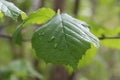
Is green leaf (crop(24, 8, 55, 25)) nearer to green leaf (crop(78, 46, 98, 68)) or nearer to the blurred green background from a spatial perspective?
the blurred green background

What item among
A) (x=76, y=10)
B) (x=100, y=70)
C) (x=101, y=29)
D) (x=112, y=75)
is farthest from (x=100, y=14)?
(x=101, y=29)

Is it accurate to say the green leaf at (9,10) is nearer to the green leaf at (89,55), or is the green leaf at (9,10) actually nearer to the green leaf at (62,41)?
the green leaf at (62,41)

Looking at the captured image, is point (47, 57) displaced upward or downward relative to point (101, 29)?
upward

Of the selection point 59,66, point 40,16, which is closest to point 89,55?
point 40,16

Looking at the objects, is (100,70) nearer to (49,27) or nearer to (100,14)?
(100,14)

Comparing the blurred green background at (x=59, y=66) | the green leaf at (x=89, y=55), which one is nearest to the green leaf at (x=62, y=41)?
the blurred green background at (x=59, y=66)

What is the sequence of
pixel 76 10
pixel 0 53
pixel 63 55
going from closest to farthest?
pixel 63 55
pixel 76 10
pixel 0 53

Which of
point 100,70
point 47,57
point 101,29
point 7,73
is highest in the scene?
point 47,57
